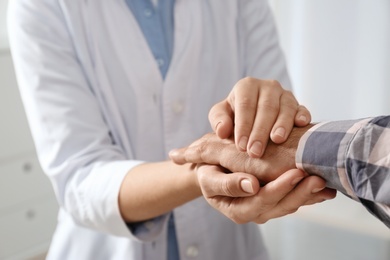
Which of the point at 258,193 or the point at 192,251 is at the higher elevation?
the point at 258,193

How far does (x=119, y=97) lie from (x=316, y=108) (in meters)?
1.53

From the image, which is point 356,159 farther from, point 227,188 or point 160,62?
point 160,62

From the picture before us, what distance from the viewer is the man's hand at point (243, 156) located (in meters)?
0.87

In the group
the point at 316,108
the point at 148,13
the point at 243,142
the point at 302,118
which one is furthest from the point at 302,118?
the point at 316,108

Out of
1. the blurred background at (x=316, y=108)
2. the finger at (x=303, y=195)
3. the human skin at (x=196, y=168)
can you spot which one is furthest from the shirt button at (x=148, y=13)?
the blurred background at (x=316, y=108)

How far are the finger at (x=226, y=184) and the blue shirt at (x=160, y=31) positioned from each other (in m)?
0.33

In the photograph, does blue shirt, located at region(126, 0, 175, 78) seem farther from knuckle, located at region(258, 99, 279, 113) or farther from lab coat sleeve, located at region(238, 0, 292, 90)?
knuckle, located at region(258, 99, 279, 113)

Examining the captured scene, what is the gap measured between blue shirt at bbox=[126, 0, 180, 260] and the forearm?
181mm

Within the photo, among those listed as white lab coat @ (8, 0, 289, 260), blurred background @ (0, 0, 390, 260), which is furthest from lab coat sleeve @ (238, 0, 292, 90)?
blurred background @ (0, 0, 390, 260)

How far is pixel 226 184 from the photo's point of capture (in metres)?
0.84

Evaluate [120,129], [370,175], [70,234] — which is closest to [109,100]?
[120,129]

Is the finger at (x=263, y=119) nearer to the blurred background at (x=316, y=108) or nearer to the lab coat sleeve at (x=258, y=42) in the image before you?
the lab coat sleeve at (x=258, y=42)

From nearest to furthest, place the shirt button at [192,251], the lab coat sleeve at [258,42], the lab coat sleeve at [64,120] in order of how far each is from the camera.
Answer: the lab coat sleeve at [64,120] < the shirt button at [192,251] < the lab coat sleeve at [258,42]

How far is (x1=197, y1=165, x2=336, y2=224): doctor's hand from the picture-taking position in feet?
2.64
